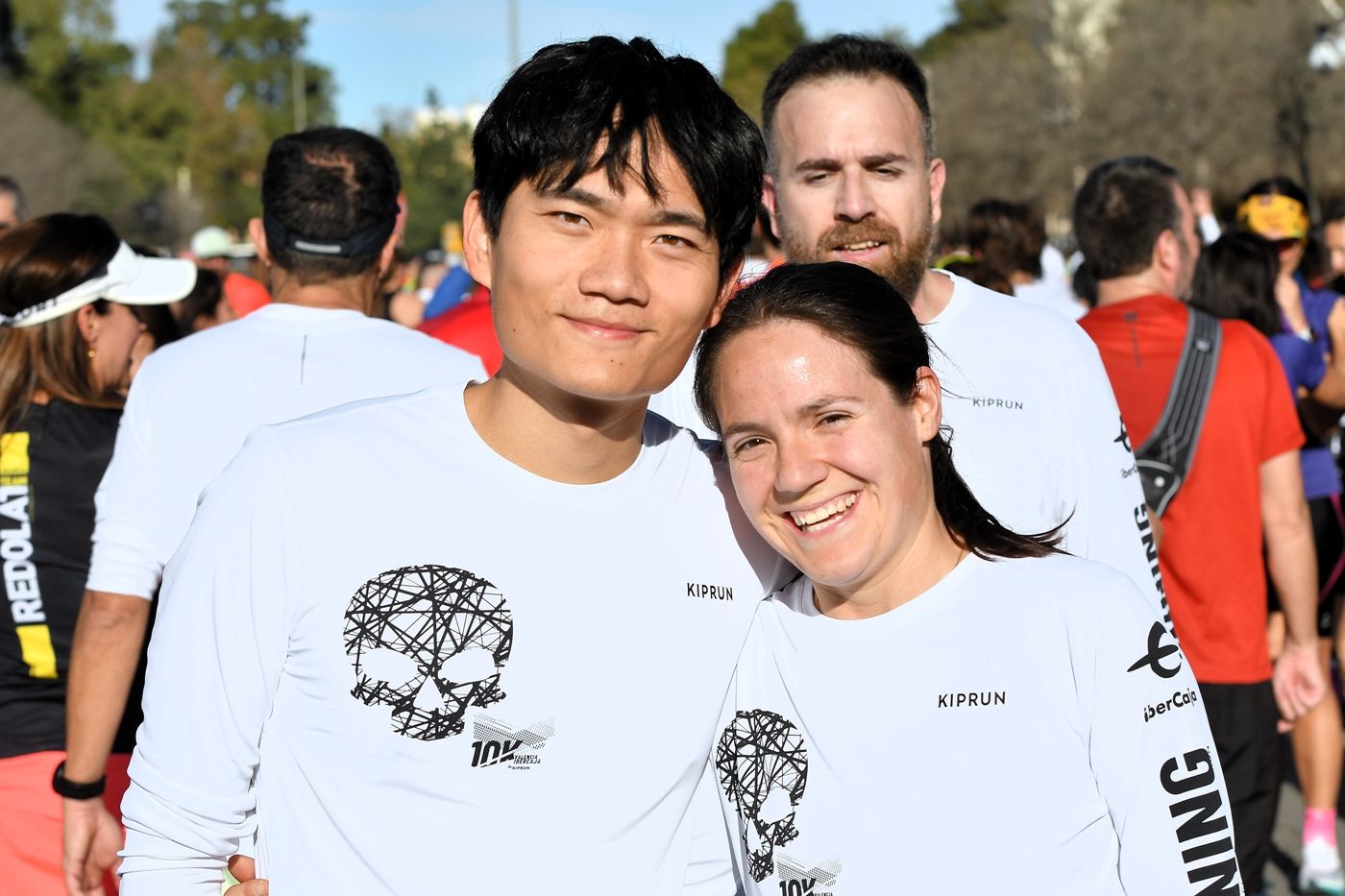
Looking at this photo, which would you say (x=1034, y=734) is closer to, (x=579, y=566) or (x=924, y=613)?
(x=924, y=613)

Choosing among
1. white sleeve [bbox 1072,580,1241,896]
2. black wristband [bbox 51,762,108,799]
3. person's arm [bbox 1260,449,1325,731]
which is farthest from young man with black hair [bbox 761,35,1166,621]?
black wristband [bbox 51,762,108,799]

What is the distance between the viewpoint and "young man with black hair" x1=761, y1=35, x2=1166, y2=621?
299 centimetres

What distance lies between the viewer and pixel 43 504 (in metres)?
3.87

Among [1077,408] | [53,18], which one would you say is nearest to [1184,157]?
[1077,408]

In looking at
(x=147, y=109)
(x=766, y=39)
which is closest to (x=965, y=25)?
(x=766, y=39)

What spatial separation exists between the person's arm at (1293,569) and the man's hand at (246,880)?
3.98 metres

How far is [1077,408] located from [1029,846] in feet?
4.04

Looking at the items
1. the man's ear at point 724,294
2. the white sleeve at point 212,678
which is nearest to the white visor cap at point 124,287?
the white sleeve at point 212,678

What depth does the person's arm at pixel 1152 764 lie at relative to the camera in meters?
2.12

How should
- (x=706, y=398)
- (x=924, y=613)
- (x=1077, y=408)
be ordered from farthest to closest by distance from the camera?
(x=1077, y=408) < (x=706, y=398) < (x=924, y=613)

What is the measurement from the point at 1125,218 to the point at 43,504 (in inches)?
150

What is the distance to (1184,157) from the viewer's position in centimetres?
3984

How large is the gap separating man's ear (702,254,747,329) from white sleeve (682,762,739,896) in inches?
30.7

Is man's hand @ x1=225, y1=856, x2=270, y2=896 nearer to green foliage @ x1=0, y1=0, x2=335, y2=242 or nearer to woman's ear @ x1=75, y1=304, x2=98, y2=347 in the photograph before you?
woman's ear @ x1=75, y1=304, x2=98, y2=347
